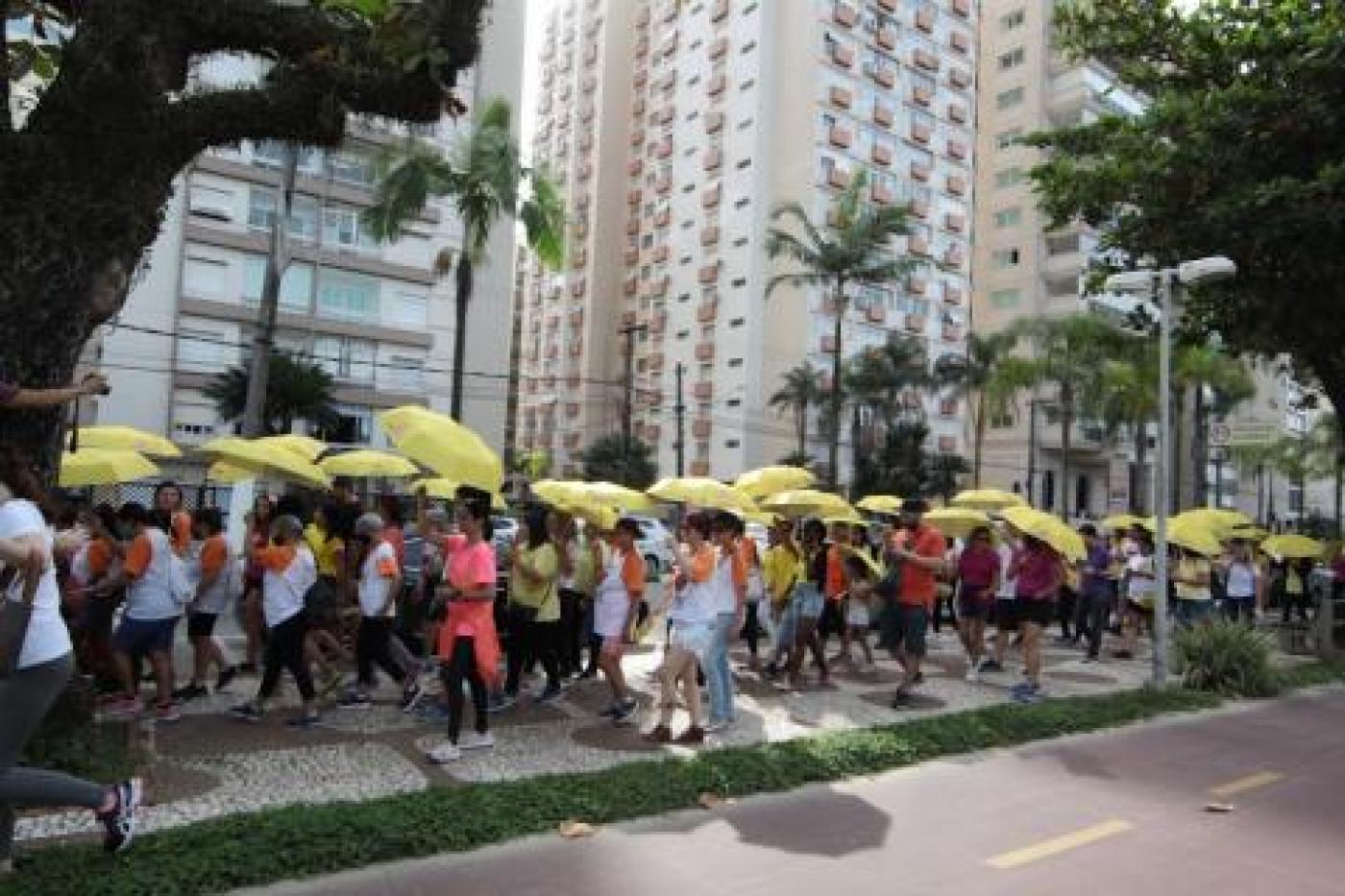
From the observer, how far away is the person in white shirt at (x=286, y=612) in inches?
313

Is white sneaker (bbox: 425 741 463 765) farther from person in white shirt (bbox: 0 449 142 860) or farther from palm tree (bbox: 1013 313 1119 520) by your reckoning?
palm tree (bbox: 1013 313 1119 520)

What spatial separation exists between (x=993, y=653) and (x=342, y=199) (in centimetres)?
3562

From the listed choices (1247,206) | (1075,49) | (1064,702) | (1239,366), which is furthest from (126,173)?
(1239,366)

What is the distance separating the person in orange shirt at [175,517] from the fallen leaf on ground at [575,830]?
466 centimetres

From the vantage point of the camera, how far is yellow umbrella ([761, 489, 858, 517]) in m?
12.2

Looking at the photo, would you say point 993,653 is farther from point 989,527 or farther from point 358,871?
point 358,871

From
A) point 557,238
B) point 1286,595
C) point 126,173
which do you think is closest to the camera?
point 126,173

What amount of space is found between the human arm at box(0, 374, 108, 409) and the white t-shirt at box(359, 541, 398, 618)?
320cm

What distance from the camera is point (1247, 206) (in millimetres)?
14227

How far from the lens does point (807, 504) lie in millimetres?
12281

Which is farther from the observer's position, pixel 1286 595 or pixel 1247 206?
pixel 1286 595

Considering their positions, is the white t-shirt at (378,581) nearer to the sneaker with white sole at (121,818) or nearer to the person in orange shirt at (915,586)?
the sneaker with white sole at (121,818)

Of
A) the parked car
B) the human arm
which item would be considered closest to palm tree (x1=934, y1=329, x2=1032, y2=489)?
the parked car

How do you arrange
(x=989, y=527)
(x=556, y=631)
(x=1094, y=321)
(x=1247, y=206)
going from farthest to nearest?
(x=1094, y=321) → (x=1247, y=206) → (x=989, y=527) → (x=556, y=631)
